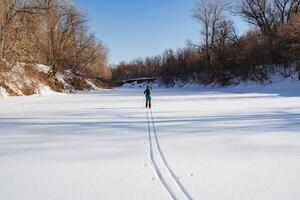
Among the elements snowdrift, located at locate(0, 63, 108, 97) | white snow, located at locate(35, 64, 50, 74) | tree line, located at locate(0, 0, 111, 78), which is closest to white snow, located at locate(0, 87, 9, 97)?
snowdrift, located at locate(0, 63, 108, 97)

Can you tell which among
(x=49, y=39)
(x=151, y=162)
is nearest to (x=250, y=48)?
(x=49, y=39)

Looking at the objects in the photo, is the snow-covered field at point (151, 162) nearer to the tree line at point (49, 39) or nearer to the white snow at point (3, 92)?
the white snow at point (3, 92)

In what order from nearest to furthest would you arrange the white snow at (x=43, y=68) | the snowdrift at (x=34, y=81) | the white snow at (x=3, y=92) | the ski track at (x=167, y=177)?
1. the ski track at (x=167, y=177)
2. the white snow at (x=3, y=92)
3. the snowdrift at (x=34, y=81)
4. the white snow at (x=43, y=68)

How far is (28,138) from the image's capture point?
8664 mm

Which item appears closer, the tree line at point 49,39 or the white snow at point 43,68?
the tree line at point 49,39

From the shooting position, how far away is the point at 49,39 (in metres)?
47.8

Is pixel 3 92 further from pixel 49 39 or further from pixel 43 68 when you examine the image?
pixel 49 39

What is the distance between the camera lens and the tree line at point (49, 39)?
30.2 meters

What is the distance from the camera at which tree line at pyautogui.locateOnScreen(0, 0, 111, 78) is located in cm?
3019

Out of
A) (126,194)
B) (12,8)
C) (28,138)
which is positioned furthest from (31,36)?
(126,194)

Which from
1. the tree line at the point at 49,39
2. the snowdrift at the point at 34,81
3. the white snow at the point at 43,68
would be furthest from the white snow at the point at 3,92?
the white snow at the point at 43,68

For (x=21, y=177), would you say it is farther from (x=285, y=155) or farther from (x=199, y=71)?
(x=199, y=71)

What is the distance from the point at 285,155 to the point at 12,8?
1161 inches

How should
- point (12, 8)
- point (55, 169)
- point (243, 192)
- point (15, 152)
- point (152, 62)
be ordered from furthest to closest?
point (152, 62) → point (12, 8) → point (15, 152) → point (55, 169) → point (243, 192)
